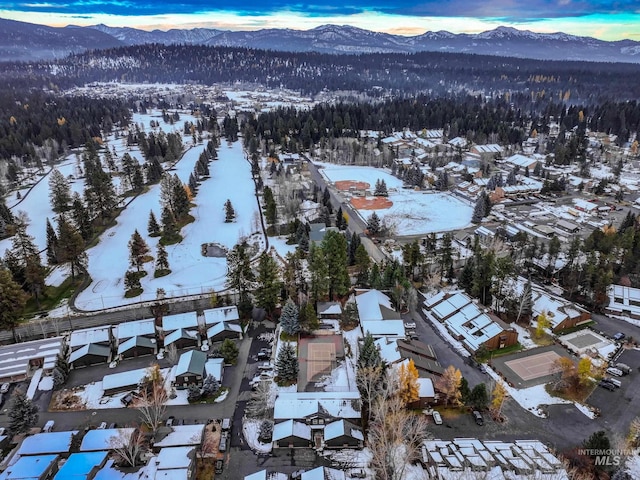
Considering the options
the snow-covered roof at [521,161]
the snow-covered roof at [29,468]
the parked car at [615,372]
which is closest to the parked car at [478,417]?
the parked car at [615,372]

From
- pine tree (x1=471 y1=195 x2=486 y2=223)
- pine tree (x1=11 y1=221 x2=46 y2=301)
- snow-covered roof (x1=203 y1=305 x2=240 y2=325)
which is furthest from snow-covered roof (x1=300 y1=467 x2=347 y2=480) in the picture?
pine tree (x1=471 y1=195 x2=486 y2=223)

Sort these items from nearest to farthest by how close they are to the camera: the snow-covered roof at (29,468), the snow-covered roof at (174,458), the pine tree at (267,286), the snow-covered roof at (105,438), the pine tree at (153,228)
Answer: the snow-covered roof at (29,468) → the snow-covered roof at (174,458) → the snow-covered roof at (105,438) → the pine tree at (267,286) → the pine tree at (153,228)

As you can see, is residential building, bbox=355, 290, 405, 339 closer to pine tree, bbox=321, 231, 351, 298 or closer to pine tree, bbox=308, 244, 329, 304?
pine tree, bbox=321, 231, 351, 298

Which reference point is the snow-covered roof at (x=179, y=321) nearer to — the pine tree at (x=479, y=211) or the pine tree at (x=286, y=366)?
the pine tree at (x=286, y=366)

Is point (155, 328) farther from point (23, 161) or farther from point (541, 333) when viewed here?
point (23, 161)

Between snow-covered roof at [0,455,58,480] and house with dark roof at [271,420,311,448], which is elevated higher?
snow-covered roof at [0,455,58,480]

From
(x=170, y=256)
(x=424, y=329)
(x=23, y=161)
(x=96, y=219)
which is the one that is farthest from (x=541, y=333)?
(x=23, y=161)
